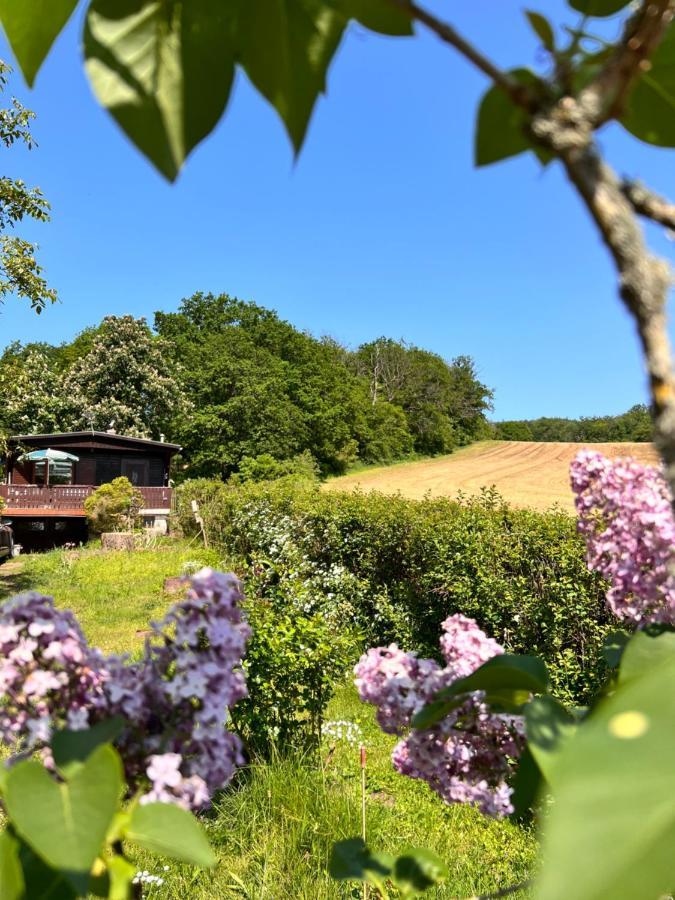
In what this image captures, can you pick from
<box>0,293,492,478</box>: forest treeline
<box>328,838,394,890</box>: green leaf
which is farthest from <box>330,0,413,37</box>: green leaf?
<box>0,293,492,478</box>: forest treeline

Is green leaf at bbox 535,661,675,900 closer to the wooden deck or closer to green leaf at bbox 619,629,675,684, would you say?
green leaf at bbox 619,629,675,684

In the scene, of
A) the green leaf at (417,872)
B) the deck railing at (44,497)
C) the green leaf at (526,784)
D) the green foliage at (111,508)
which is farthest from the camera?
the deck railing at (44,497)

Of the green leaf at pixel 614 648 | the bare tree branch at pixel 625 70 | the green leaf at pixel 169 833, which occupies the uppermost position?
the bare tree branch at pixel 625 70

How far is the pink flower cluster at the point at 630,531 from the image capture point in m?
0.88

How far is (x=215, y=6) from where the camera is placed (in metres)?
0.41

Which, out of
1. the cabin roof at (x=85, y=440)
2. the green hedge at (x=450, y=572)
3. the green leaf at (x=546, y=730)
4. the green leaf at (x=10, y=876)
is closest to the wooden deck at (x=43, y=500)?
the cabin roof at (x=85, y=440)

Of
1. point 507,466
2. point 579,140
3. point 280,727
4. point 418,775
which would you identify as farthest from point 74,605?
point 507,466

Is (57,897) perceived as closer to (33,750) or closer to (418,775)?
(33,750)

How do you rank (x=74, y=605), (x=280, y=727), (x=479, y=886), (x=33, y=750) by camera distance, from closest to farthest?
(x=33, y=750) < (x=479, y=886) < (x=280, y=727) < (x=74, y=605)

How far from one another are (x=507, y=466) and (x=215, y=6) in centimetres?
4226

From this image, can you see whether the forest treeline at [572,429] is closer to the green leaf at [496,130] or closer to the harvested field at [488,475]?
the harvested field at [488,475]

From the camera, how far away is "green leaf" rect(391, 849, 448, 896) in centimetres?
68

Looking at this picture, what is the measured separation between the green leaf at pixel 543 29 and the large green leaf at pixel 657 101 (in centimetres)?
12

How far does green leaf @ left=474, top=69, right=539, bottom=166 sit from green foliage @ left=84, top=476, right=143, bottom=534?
1954 cm
